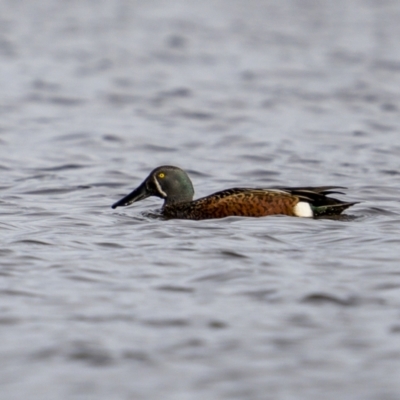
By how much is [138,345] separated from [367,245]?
305 cm

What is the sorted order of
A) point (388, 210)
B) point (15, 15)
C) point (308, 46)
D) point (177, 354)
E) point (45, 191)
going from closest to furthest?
point (177, 354)
point (388, 210)
point (45, 191)
point (308, 46)
point (15, 15)

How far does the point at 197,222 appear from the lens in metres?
10.1

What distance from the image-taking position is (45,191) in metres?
12.3

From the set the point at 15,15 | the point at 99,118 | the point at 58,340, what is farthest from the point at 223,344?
the point at 15,15

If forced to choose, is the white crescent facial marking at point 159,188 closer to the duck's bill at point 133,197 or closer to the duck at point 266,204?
the duck's bill at point 133,197

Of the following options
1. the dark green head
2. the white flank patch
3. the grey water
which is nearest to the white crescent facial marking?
the dark green head

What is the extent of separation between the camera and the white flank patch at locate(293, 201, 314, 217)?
32.9ft

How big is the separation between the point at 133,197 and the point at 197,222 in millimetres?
1046

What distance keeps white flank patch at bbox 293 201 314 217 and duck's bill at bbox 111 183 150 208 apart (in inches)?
63.0

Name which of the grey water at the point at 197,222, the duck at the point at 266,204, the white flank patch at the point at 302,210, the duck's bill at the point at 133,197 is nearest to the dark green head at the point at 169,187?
the duck's bill at the point at 133,197

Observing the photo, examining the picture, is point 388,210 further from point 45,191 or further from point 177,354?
point 177,354

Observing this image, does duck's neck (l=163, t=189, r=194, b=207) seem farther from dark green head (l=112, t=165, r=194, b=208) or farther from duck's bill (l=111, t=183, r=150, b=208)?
duck's bill (l=111, t=183, r=150, b=208)

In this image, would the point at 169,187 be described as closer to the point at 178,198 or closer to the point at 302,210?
the point at 178,198

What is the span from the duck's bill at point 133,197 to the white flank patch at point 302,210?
160 centimetres
